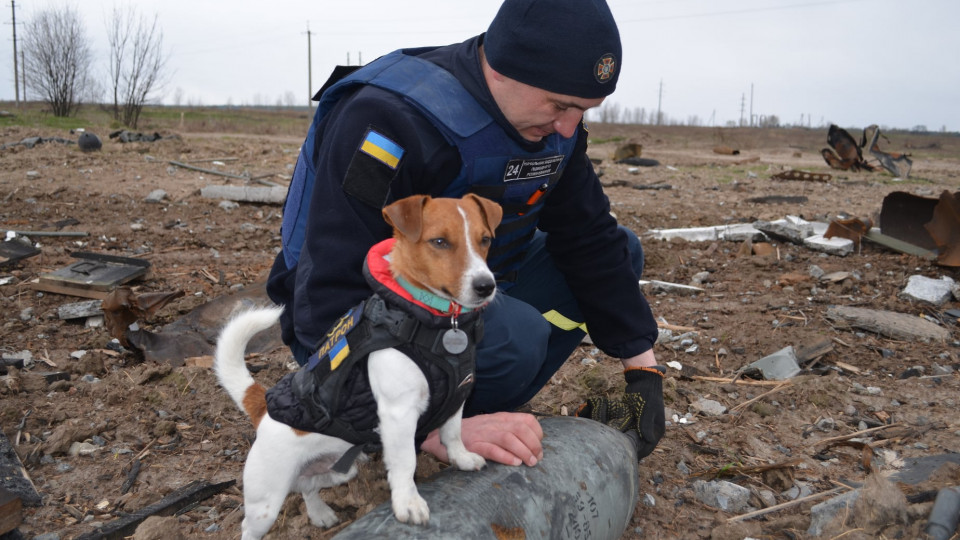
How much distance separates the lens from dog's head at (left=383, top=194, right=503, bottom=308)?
2059 mm

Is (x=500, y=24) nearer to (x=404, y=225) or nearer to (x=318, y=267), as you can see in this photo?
(x=404, y=225)

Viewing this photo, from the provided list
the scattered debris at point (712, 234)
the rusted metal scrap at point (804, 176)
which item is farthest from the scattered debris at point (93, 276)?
the rusted metal scrap at point (804, 176)

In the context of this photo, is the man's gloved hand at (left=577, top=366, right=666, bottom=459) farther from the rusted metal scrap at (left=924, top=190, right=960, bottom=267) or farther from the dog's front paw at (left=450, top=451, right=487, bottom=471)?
the rusted metal scrap at (left=924, top=190, right=960, bottom=267)

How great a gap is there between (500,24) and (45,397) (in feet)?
10.4

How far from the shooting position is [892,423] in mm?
3451

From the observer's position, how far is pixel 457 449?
2328 millimetres

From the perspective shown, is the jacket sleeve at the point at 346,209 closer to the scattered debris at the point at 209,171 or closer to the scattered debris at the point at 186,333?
the scattered debris at the point at 186,333

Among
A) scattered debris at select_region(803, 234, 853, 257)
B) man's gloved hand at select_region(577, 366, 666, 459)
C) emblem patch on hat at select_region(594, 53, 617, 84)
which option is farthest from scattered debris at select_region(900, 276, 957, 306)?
emblem patch on hat at select_region(594, 53, 617, 84)

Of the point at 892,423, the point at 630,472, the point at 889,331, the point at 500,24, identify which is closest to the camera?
the point at 500,24

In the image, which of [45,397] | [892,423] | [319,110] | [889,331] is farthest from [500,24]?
[889,331]

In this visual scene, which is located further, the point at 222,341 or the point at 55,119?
the point at 55,119

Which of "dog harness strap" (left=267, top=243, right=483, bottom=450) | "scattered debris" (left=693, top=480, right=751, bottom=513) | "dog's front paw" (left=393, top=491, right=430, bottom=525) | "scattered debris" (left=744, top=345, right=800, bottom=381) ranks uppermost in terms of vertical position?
"dog harness strap" (left=267, top=243, right=483, bottom=450)

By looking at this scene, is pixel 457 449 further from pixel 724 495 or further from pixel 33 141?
pixel 33 141

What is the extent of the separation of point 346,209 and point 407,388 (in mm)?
644
